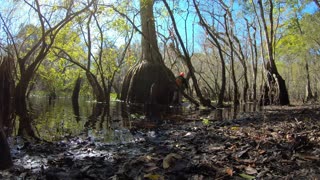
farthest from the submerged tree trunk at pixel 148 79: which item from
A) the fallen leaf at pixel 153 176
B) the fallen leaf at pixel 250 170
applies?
the fallen leaf at pixel 153 176

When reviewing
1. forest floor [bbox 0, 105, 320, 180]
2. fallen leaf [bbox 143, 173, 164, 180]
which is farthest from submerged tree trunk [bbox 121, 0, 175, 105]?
fallen leaf [bbox 143, 173, 164, 180]

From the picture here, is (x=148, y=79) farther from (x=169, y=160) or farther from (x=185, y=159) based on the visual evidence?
(x=169, y=160)

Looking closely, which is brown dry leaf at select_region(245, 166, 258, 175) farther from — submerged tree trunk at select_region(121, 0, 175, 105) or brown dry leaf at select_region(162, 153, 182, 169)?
submerged tree trunk at select_region(121, 0, 175, 105)

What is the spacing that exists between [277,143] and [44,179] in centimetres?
295

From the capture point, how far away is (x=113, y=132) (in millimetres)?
6867

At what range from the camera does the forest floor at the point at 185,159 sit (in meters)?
3.22

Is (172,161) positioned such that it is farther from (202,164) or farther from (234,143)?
(234,143)

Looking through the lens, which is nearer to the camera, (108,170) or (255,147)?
(108,170)

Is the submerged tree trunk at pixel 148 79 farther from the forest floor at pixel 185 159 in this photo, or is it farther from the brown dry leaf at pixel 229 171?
the brown dry leaf at pixel 229 171

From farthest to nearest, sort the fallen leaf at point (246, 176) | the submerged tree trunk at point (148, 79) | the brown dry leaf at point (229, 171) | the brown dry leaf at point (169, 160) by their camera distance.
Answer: the submerged tree trunk at point (148, 79) → the brown dry leaf at point (169, 160) → the brown dry leaf at point (229, 171) → the fallen leaf at point (246, 176)

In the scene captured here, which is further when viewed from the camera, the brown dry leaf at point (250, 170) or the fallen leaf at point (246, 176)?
the brown dry leaf at point (250, 170)

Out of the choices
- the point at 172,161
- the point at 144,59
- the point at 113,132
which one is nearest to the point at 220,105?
the point at 144,59

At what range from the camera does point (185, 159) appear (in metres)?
3.78

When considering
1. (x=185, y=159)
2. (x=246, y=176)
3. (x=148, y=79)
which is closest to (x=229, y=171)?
(x=246, y=176)
